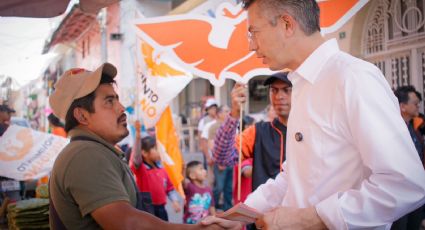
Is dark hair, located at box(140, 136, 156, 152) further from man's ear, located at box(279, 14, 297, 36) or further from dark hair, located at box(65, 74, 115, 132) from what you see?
man's ear, located at box(279, 14, 297, 36)

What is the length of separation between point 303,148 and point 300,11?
23.2 inches

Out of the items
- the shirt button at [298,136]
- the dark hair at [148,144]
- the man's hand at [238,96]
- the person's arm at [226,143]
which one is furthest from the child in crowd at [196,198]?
the shirt button at [298,136]

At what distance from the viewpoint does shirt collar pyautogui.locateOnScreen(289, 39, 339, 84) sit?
72.1 inches

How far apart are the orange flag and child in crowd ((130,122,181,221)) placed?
0.32 meters

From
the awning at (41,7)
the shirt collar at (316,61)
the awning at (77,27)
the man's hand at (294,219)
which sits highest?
the awning at (77,27)

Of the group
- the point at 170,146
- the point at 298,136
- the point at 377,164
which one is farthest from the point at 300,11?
the point at 170,146

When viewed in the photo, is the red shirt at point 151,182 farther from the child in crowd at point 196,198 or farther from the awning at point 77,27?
the awning at point 77,27


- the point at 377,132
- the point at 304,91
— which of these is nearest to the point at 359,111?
the point at 377,132

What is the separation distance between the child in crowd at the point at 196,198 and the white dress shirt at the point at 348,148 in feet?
13.3

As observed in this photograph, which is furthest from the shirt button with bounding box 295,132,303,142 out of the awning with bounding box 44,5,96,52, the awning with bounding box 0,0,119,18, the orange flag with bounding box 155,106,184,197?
the awning with bounding box 44,5,96,52

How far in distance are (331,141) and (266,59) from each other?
1.62 feet

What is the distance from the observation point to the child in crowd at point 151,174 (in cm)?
532

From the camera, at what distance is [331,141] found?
5.58 feet

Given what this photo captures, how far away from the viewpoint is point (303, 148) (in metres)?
1.82
